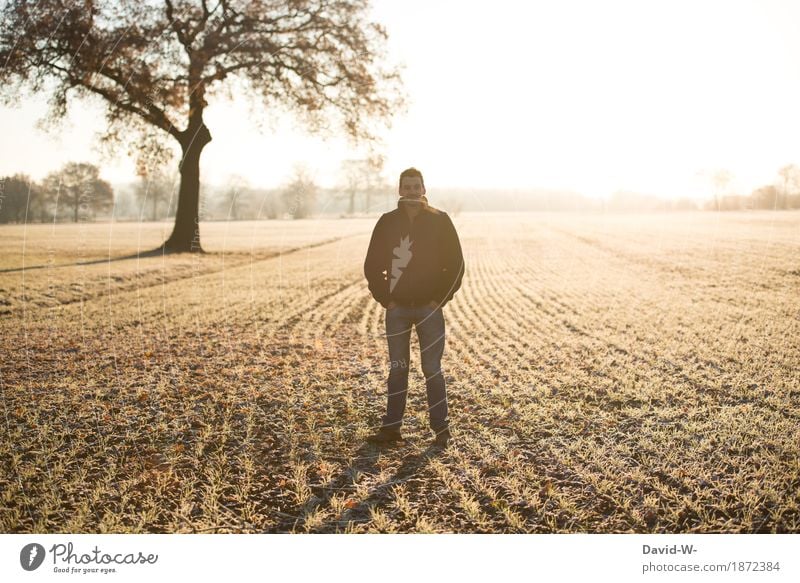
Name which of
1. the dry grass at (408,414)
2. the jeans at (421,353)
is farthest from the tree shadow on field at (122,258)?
the jeans at (421,353)

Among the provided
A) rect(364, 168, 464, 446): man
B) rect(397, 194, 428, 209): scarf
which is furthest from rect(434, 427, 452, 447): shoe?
rect(397, 194, 428, 209): scarf

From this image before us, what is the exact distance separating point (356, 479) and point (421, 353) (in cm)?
97

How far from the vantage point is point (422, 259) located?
3977 mm

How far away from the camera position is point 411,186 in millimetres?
3918

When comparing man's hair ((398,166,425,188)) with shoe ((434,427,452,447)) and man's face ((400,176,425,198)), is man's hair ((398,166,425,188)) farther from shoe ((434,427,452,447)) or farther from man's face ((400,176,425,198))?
shoe ((434,427,452,447))

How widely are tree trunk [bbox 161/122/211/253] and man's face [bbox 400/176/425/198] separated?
41.7 ft

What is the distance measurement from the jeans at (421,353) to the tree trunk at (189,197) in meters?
12.6

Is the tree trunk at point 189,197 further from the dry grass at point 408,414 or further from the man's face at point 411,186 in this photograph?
the man's face at point 411,186

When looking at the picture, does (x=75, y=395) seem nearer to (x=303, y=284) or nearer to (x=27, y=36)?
(x=27, y=36)

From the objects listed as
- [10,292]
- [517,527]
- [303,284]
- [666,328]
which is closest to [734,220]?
[666,328]

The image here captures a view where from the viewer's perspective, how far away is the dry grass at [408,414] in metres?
3.48

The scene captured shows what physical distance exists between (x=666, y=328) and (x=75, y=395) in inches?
297

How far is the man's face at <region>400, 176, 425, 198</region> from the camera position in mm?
3908
